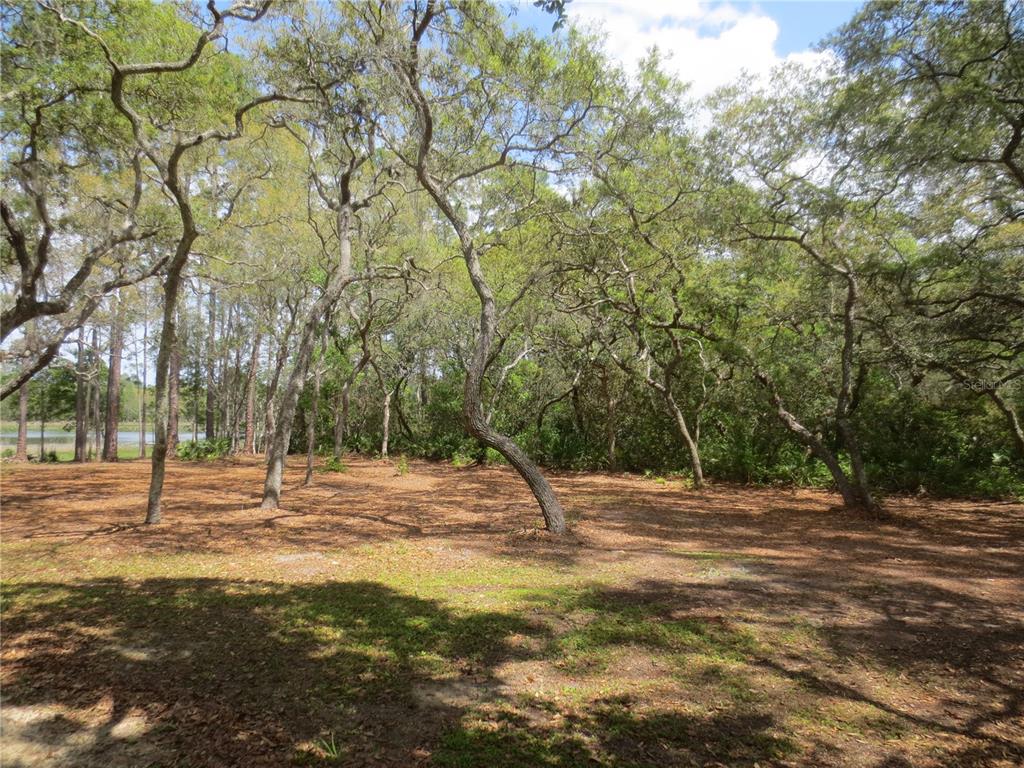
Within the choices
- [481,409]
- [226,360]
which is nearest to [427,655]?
[481,409]

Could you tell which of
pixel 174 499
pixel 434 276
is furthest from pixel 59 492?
pixel 434 276

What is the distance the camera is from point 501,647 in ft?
12.3

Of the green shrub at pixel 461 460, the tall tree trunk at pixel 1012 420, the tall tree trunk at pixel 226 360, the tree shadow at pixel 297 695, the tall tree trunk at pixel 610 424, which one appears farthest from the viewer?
the tall tree trunk at pixel 226 360

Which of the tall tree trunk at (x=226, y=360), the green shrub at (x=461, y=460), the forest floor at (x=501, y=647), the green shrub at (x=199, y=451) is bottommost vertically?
the forest floor at (x=501, y=647)

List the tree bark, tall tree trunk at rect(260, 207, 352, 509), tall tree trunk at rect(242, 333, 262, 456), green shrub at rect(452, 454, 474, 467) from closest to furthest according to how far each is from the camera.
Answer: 1. the tree bark
2. tall tree trunk at rect(260, 207, 352, 509)
3. green shrub at rect(452, 454, 474, 467)
4. tall tree trunk at rect(242, 333, 262, 456)

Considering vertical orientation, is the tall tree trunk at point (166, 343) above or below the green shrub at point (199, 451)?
above

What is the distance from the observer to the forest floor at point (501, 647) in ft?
8.63

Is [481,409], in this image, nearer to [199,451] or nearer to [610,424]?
[610,424]

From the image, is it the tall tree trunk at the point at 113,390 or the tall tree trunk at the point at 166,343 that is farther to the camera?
the tall tree trunk at the point at 113,390

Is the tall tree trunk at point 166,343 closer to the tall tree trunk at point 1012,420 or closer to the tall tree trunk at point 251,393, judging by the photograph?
the tall tree trunk at point 1012,420

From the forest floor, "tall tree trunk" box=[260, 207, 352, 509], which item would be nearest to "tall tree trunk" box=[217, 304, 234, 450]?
"tall tree trunk" box=[260, 207, 352, 509]

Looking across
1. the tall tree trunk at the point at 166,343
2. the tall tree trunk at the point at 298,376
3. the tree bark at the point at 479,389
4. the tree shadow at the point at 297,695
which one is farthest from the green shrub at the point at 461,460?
the tree shadow at the point at 297,695

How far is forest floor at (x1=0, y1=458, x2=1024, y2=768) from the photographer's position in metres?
2.63

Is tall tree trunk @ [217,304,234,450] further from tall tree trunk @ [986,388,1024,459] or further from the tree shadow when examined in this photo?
tall tree trunk @ [986,388,1024,459]
